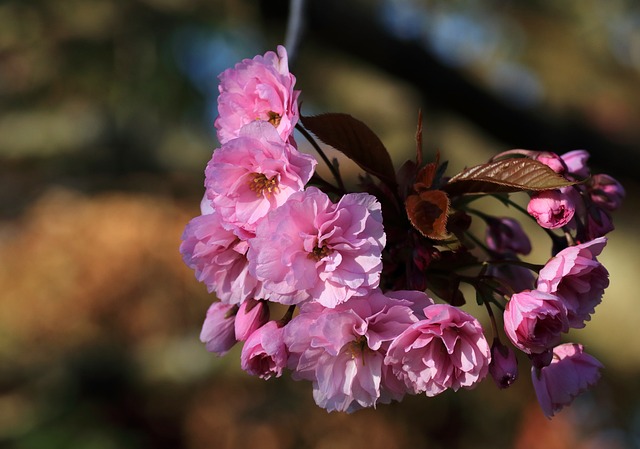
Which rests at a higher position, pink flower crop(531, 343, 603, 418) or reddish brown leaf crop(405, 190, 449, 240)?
reddish brown leaf crop(405, 190, 449, 240)

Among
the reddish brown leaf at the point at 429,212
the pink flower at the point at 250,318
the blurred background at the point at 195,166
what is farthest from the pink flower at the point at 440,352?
the blurred background at the point at 195,166

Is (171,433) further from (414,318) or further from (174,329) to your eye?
(414,318)

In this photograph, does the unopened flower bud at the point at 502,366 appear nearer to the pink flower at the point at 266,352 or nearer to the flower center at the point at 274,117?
the pink flower at the point at 266,352

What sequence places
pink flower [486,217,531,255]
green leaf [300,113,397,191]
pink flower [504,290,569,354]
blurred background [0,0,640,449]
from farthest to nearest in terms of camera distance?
blurred background [0,0,640,449] < pink flower [486,217,531,255] < green leaf [300,113,397,191] < pink flower [504,290,569,354]

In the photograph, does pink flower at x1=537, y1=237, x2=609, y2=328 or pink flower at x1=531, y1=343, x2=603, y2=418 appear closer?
pink flower at x1=537, y1=237, x2=609, y2=328

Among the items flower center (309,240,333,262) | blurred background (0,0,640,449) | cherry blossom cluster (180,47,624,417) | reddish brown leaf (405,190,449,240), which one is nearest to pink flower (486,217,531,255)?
cherry blossom cluster (180,47,624,417)

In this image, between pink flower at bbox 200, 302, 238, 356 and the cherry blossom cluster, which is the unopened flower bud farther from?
pink flower at bbox 200, 302, 238, 356
